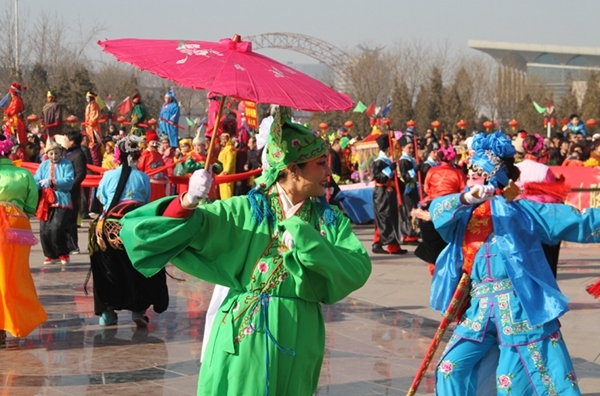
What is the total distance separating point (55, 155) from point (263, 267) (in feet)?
27.8

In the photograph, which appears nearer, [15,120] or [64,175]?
[64,175]

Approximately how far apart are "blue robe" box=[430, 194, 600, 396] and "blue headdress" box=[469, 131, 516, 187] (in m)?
0.14

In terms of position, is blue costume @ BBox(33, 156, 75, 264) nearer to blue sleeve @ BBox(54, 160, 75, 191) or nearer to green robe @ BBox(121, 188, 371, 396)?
blue sleeve @ BBox(54, 160, 75, 191)

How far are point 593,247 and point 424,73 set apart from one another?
37883 mm

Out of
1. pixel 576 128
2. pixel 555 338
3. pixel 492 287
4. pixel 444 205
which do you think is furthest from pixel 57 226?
pixel 576 128

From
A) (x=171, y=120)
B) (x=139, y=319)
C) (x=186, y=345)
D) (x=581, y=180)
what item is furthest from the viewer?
(x=171, y=120)

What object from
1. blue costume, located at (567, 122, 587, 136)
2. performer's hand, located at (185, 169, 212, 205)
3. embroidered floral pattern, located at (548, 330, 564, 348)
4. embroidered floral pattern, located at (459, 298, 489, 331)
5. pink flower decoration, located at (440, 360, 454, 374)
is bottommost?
pink flower decoration, located at (440, 360, 454, 374)

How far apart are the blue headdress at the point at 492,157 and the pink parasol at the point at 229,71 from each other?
1.71 metres

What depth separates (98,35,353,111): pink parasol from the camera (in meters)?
3.57

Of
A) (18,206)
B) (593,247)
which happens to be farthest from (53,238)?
(593,247)

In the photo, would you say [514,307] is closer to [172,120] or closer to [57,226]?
[57,226]

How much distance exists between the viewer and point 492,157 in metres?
5.41

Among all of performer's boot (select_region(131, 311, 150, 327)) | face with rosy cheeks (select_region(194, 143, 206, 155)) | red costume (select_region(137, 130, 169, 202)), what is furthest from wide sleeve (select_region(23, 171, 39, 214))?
red costume (select_region(137, 130, 169, 202))

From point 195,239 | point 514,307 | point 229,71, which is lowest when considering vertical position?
point 514,307
